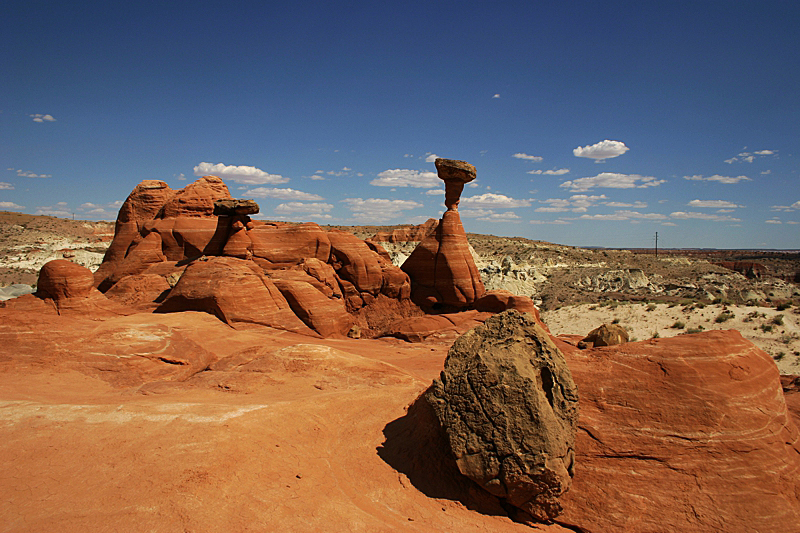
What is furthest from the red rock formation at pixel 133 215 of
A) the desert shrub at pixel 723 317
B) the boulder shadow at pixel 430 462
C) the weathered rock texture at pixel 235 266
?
the desert shrub at pixel 723 317

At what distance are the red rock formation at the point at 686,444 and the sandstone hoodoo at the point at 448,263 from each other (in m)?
14.4

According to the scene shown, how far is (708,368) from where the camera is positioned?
19.4ft

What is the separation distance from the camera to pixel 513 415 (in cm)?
521

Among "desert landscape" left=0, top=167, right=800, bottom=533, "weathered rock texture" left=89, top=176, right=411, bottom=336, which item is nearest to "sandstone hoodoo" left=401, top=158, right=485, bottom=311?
"weathered rock texture" left=89, top=176, right=411, bottom=336

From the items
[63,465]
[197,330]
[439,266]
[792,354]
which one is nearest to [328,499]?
[63,465]

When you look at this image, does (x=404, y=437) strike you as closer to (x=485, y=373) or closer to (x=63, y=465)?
(x=485, y=373)

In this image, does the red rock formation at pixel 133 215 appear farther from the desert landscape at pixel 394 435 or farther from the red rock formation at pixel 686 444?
the red rock formation at pixel 686 444

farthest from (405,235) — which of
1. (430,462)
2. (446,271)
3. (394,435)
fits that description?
(430,462)

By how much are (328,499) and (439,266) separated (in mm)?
16783

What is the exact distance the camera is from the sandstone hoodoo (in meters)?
20.8

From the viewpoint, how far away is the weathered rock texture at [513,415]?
198 inches

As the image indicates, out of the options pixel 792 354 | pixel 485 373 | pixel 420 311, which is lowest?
pixel 792 354

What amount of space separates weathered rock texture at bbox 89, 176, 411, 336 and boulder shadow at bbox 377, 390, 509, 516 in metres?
10.8

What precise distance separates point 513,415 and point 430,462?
1527 millimetres
